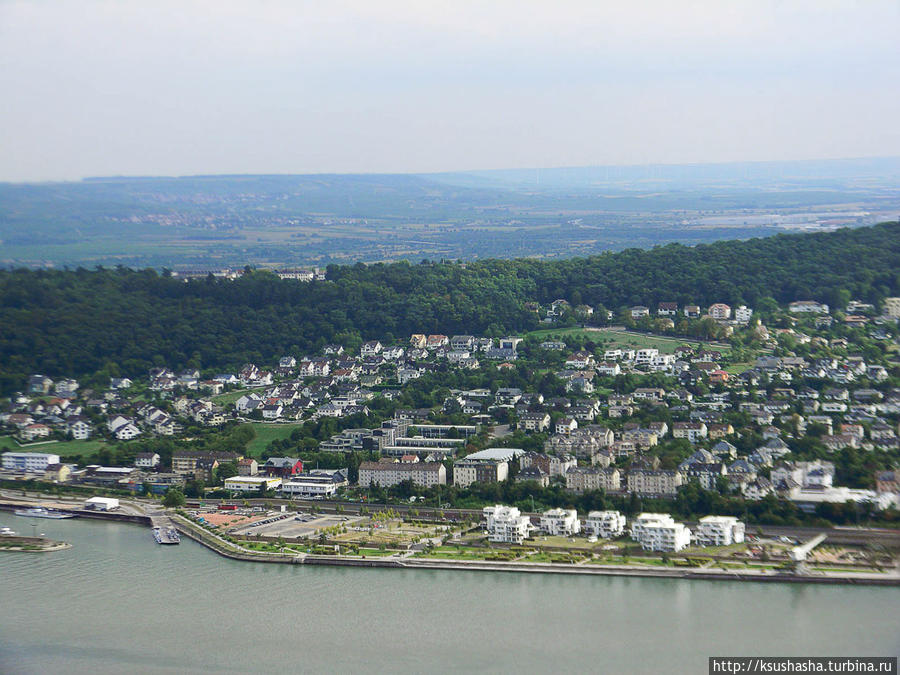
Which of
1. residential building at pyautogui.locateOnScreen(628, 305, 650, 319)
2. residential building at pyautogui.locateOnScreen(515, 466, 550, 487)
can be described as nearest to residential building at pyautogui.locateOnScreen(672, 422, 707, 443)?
residential building at pyautogui.locateOnScreen(515, 466, 550, 487)

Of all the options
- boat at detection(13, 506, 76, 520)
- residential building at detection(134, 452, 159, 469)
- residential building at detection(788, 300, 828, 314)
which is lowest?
boat at detection(13, 506, 76, 520)

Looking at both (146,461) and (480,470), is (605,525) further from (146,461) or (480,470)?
(146,461)

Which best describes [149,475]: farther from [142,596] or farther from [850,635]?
[850,635]

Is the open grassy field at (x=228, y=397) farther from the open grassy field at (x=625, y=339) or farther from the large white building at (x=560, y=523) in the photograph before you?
the large white building at (x=560, y=523)

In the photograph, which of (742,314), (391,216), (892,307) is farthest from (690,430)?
(391,216)

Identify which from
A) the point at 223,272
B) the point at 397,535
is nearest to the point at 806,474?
the point at 397,535

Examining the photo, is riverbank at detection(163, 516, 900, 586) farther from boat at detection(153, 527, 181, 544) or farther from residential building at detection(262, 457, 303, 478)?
residential building at detection(262, 457, 303, 478)
